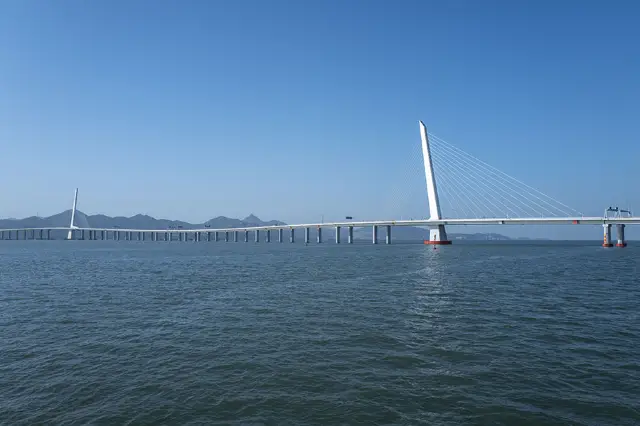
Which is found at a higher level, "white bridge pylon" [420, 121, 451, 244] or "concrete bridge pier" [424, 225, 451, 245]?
"white bridge pylon" [420, 121, 451, 244]

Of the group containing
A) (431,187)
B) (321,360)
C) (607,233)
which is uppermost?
(431,187)

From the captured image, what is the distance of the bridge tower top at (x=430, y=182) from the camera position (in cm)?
10988

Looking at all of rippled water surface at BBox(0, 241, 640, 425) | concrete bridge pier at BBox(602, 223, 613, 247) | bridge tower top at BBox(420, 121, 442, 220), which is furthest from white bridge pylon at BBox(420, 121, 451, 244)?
rippled water surface at BBox(0, 241, 640, 425)

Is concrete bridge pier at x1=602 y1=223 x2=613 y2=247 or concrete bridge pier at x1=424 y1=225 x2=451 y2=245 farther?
concrete bridge pier at x1=424 y1=225 x2=451 y2=245

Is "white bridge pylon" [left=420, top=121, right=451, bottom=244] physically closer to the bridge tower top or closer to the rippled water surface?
the bridge tower top

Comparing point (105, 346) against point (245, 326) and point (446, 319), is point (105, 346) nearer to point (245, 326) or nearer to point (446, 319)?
point (245, 326)

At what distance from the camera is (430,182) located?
360 ft

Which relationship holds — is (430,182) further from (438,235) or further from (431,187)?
(438,235)

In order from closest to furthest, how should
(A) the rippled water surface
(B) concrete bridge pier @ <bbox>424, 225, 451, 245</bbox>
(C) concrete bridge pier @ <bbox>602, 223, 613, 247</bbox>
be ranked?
(A) the rippled water surface < (C) concrete bridge pier @ <bbox>602, 223, 613, 247</bbox> < (B) concrete bridge pier @ <bbox>424, 225, 451, 245</bbox>

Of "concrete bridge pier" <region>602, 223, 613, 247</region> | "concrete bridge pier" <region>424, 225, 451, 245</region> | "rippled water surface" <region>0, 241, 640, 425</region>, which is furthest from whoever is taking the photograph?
"concrete bridge pier" <region>424, 225, 451, 245</region>

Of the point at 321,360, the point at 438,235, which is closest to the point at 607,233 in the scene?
the point at 438,235

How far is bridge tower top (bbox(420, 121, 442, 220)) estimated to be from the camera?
10988 cm

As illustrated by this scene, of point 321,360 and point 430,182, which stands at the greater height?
point 430,182

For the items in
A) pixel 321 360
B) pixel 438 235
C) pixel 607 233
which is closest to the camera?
pixel 321 360
